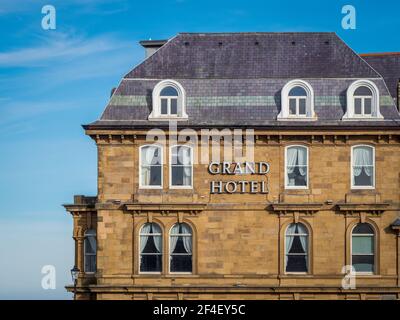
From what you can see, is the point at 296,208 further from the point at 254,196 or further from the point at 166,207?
the point at 166,207

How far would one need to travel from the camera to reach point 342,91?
5066 cm

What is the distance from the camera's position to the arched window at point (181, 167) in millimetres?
50094

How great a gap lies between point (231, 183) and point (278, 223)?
9.38 ft

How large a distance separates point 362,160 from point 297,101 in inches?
162

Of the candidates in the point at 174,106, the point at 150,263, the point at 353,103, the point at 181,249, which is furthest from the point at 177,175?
the point at 353,103

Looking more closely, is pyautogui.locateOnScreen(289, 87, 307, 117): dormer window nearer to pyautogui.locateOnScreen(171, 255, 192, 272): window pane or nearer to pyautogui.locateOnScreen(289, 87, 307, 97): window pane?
pyautogui.locateOnScreen(289, 87, 307, 97): window pane

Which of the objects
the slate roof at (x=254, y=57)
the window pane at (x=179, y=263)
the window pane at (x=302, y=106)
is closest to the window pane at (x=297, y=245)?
the window pane at (x=179, y=263)

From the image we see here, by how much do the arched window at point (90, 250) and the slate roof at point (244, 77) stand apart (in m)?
5.60

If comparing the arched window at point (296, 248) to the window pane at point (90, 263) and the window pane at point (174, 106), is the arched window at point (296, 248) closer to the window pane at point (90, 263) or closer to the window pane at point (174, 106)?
the window pane at point (174, 106)

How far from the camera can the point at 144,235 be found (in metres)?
49.8

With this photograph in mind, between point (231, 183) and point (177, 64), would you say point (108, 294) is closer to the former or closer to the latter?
point (231, 183)
